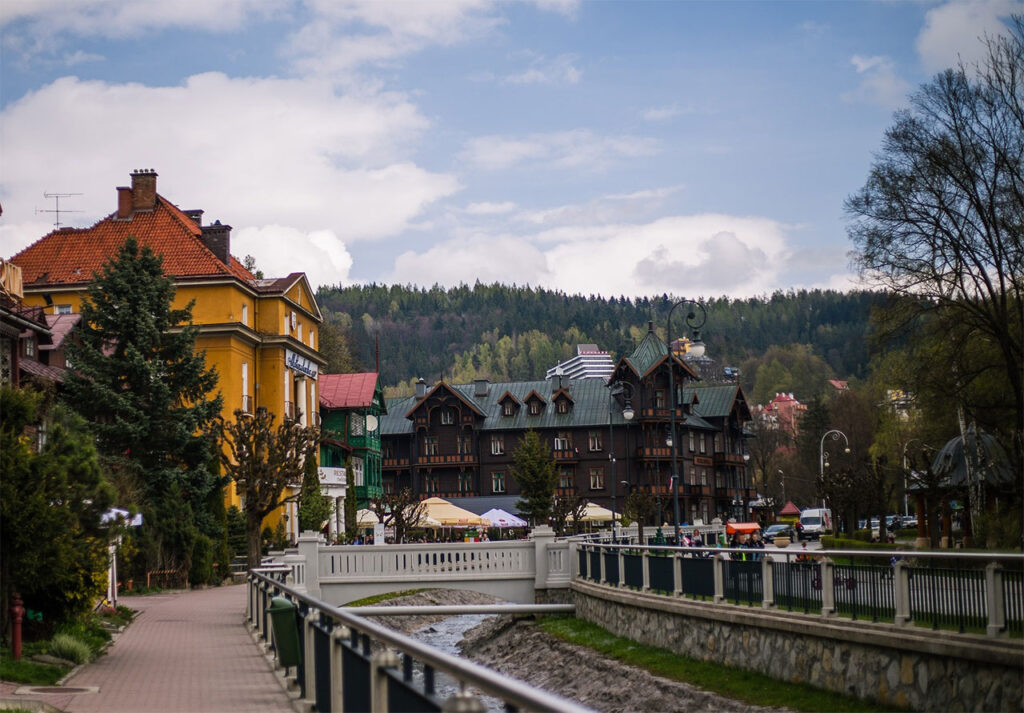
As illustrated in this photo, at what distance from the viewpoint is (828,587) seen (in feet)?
63.6

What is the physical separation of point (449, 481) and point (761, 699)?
77.2 metres

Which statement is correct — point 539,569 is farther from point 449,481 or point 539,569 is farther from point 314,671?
point 449,481

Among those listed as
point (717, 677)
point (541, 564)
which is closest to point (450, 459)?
point (541, 564)

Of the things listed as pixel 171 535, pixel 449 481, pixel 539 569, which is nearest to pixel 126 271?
pixel 171 535

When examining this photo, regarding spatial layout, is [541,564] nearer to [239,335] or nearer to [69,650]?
[69,650]

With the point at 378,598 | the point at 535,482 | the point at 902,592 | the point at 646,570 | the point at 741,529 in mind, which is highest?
the point at 535,482

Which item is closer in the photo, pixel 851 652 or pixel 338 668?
pixel 338 668

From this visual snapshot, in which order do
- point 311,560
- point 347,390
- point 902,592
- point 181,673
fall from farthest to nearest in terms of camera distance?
point 347,390 < point 311,560 < point 902,592 < point 181,673

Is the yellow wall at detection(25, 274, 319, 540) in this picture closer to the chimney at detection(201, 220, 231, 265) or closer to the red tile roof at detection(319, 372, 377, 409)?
the chimney at detection(201, 220, 231, 265)

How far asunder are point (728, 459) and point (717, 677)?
267ft

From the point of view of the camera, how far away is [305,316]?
67688 mm

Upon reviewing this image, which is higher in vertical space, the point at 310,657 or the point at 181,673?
the point at 310,657

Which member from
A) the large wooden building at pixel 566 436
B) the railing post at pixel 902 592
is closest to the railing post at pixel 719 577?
the railing post at pixel 902 592

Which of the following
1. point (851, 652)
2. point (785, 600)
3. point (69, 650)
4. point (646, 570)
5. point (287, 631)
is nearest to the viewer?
point (287, 631)
